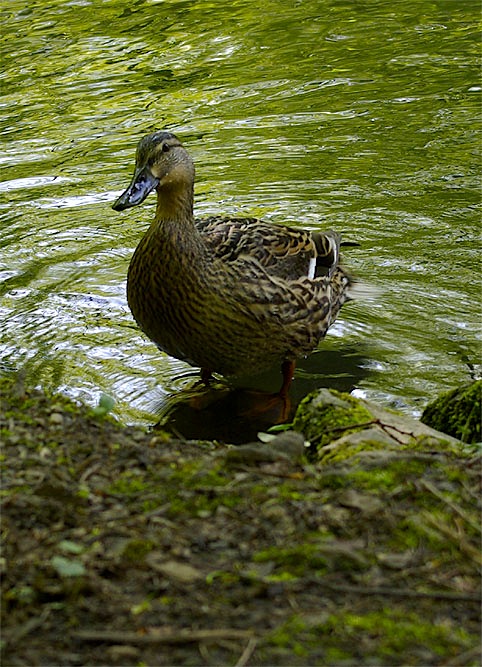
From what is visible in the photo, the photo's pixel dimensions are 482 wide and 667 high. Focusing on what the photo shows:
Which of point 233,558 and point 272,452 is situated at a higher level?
point 233,558

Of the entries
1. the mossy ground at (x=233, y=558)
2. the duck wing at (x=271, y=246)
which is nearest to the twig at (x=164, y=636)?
the mossy ground at (x=233, y=558)

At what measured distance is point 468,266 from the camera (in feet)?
26.0

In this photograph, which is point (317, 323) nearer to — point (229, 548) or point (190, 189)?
point (190, 189)

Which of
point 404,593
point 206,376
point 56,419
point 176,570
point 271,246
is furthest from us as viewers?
point 206,376

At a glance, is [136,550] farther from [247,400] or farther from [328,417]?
[247,400]

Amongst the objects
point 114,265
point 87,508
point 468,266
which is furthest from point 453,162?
point 87,508

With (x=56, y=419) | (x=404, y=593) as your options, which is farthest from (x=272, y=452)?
(x=404, y=593)

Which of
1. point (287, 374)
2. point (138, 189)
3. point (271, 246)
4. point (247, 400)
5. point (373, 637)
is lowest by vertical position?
point (247, 400)

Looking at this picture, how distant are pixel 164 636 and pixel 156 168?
3.88 m

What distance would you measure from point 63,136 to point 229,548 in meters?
8.72

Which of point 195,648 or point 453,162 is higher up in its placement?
point 195,648

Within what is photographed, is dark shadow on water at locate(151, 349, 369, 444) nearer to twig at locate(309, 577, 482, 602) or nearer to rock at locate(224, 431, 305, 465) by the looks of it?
rock at locate(224, 431, 305, 465)

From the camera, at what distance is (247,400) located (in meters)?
6.93

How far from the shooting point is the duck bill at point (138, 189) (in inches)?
237
